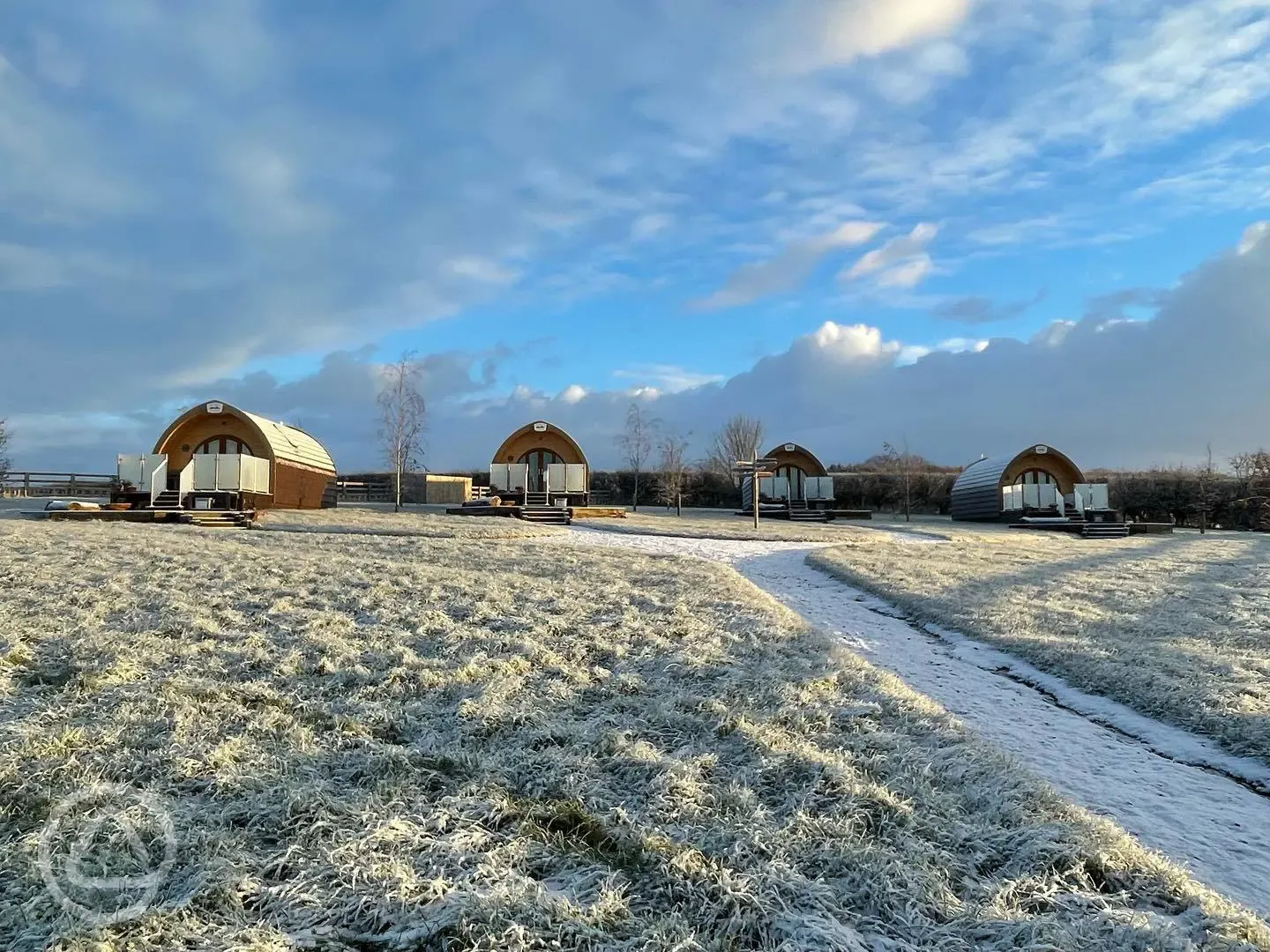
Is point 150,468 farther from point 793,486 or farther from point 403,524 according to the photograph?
point 793,486

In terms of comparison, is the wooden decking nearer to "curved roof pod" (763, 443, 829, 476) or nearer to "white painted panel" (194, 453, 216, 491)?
"white painted panel" (194, 453, 216, 491)

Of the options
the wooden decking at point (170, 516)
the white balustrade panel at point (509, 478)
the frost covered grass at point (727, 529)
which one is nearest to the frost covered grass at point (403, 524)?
the wooden decking at point (170, 516)

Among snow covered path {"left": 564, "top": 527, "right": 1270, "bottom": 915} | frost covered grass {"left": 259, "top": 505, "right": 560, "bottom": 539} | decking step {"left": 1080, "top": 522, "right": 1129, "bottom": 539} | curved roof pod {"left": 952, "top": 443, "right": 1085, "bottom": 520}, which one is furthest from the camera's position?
curved roof pod {"left": 952, "top": 443, "right": 1085, "bottom": 520}

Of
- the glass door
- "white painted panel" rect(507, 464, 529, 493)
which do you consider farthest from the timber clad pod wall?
the glass door

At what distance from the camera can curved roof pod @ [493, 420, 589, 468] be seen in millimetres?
32719

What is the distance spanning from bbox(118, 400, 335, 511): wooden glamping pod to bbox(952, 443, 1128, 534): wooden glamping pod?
98.6ft

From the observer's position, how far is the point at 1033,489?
3466 cm

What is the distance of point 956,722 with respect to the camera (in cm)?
589

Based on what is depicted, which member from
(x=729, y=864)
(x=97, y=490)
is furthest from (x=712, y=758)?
(x=97, y=490)

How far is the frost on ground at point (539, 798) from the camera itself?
316 centimetres

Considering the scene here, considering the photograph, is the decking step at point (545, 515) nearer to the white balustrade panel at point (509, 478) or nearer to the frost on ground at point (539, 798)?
the white balustrade panel at point (509, 478)

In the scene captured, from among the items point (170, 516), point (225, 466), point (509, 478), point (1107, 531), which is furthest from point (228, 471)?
point (1107, 531)

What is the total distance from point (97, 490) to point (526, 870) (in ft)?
128

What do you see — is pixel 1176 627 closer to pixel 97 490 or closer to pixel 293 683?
pixel 293 683
